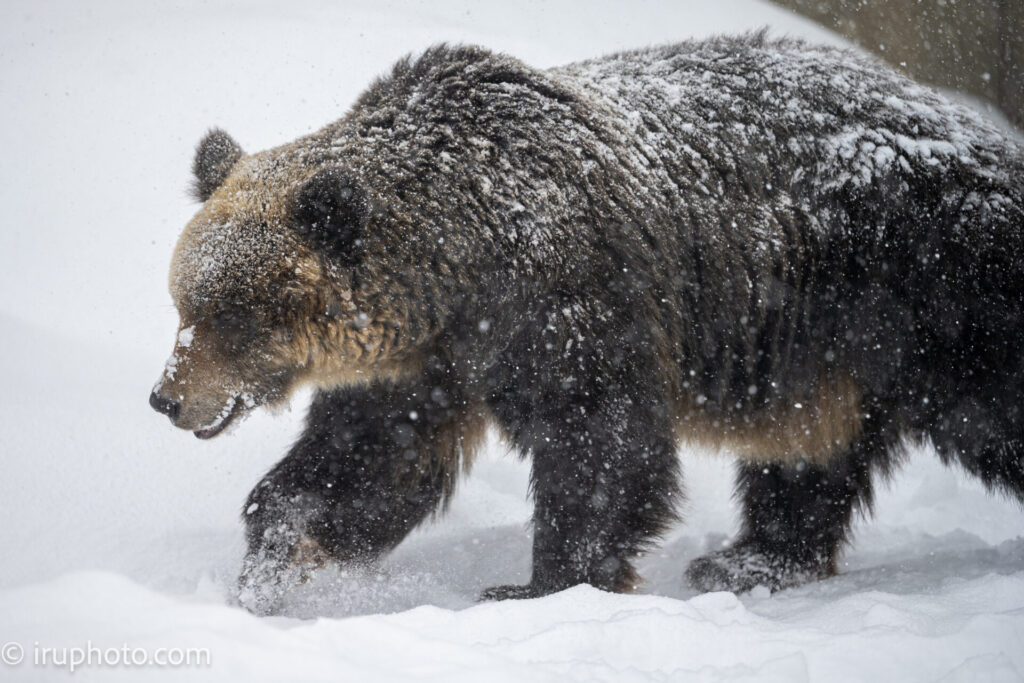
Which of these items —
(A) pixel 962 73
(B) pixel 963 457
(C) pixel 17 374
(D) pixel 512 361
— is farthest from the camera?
(A) pixel 962 73

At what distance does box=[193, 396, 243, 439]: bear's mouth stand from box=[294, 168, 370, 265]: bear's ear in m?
0.78

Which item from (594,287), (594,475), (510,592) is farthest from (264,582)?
(594,287)

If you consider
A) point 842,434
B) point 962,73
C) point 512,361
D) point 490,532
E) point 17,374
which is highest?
point 962,73

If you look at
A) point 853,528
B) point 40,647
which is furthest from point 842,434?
point 40,647

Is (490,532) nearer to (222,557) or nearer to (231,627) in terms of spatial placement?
(222,557)

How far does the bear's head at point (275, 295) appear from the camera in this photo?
3.44 metres

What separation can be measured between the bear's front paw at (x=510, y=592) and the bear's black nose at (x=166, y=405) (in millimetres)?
1582

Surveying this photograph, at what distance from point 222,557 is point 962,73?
1086 cm

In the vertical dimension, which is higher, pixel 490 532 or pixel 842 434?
pixel 842 434

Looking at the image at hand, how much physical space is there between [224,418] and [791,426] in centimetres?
262

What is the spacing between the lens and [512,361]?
3.45m

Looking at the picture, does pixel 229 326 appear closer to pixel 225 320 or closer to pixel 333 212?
pixel 225 320

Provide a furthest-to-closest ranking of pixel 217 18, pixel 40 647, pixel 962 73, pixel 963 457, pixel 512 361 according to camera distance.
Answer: pixel 962 73, pixel 217 18, pixel 963 457, pixel 512 361, pixel 40 647

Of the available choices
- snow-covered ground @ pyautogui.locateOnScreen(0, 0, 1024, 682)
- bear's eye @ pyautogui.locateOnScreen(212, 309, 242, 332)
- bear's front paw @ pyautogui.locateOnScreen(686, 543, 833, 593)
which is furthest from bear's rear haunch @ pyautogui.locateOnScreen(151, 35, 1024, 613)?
bear's front paw @ pyautogui.locateOnScreen(686, 543, 833, 593)
